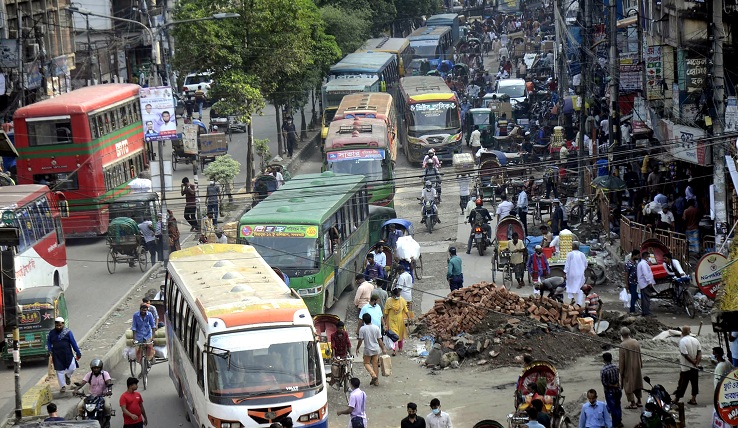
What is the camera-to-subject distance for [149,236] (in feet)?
96.9

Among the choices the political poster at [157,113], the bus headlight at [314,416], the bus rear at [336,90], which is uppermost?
the political poster at [157,113]

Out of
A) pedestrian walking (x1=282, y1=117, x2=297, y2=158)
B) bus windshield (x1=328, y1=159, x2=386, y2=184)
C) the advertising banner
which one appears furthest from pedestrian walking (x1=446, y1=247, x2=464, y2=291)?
pedestrian walking (x1=282, y1=117, x2=297, y2=158)

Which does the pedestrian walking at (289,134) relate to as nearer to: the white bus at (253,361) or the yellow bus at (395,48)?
the yellow bus at (395,48)

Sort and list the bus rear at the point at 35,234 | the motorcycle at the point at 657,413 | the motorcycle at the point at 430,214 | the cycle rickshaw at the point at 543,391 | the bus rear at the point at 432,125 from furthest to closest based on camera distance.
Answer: the bus rear at the point at 432,125 < the motorcycle at the point at 430,214 < the bus rear at the point at 35,234 < the cycle rickshaw at the point at 543,391 < the motorcycle at the point at 657,413

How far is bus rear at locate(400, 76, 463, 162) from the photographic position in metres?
43.2

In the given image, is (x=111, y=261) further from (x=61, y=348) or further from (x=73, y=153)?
(x=61, y=348)

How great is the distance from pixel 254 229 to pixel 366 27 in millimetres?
37203

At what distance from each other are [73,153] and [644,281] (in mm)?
16122

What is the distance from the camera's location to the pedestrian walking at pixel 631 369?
1691 cm

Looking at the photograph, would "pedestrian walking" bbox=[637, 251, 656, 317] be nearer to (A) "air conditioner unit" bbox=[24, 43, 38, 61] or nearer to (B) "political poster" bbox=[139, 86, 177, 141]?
(B) "political poster" bbox=[139, 86, 177, 141]

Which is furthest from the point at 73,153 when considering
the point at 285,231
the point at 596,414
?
the point at 596,414

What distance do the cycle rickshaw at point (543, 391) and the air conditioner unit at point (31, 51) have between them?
31057mm

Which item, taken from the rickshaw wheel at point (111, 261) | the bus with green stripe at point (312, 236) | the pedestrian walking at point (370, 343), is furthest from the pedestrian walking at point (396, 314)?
the rickshaw wheel at point (111, 261)

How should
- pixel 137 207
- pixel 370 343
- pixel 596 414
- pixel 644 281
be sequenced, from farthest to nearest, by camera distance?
pixel 137 207, pixel 644 281, pixel 370 343, pixel 596 414
